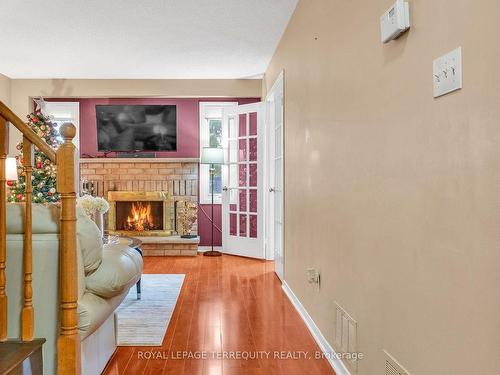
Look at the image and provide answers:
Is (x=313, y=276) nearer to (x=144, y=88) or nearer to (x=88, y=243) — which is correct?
(x=88, y=243)

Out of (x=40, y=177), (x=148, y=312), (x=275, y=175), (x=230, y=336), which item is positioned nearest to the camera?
(x=230, y=336)

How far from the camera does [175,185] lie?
262 inches

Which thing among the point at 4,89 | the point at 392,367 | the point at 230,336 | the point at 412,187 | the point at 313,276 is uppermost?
the point at 4,89

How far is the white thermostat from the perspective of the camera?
62.6 inches

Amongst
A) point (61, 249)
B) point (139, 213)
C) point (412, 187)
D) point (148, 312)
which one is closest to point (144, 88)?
point (139, 213)

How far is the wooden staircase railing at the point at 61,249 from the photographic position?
1.85 m

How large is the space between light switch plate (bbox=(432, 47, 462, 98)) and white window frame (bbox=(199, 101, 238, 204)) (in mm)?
5489

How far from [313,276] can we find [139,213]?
4.17 meters

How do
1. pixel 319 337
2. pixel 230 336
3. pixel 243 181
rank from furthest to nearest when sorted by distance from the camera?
pixel 243 181 → pixel 230 336 → pixel 319 337

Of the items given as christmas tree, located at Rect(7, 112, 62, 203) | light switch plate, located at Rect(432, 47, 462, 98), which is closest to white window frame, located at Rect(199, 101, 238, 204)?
christmas tree, located at Rect(7, 112, 62, 203)

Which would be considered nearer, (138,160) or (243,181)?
(243,181)

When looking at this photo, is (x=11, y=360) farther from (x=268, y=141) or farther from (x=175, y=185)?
(x=175, y=185)

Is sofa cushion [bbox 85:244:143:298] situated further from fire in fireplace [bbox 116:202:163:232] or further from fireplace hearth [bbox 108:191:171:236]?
fire in fireplace [bbox 116:202:163:232]

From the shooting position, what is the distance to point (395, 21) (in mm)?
1629
